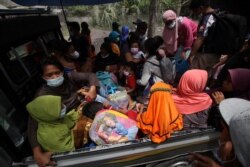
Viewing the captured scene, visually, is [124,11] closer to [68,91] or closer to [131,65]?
[131,65]

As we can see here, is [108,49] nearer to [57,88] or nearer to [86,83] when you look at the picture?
[86,83]

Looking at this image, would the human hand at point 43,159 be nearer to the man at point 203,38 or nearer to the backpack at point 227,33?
the man at point 203,38

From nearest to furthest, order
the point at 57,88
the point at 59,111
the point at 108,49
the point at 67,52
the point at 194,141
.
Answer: the point at 59,111
the point at 194,141
the point at 57,88
the point at 67,52
the point at 108,49

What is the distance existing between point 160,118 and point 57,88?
115 cm

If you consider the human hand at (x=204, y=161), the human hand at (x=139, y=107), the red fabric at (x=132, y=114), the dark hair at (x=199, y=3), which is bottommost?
the human hand at (x=139, y=107)

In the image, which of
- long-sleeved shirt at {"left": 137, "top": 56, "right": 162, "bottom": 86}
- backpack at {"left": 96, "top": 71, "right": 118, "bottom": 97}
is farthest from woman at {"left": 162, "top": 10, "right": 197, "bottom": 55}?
backpack at {"left": 96, "top": 71, "right": 118, "bottom": 97}

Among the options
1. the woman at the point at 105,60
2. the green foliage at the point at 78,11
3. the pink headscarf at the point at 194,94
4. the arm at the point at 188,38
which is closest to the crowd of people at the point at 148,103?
the pink headscarf at the point at 194,94

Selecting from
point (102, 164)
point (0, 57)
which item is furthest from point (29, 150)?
point (0, 57)

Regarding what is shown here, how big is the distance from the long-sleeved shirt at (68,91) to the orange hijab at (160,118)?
0.82 m

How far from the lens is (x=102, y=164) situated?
220 cm

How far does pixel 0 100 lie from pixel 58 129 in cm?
57

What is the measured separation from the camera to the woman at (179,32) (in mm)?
4504

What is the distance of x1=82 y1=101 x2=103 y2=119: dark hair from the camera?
8.53 ft

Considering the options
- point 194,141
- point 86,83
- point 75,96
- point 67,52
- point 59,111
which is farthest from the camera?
point 67,52
